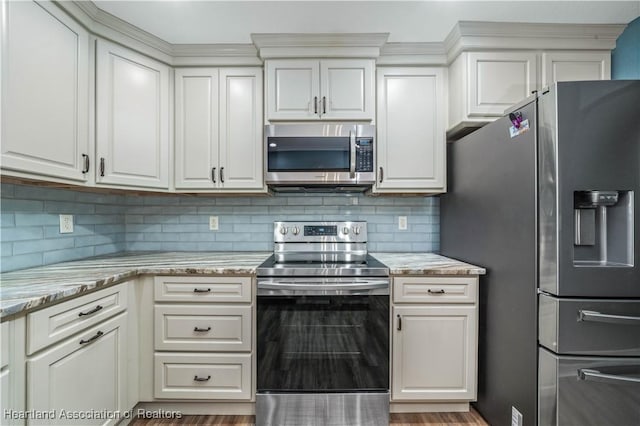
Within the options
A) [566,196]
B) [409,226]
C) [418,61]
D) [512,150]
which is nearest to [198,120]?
[418,61]

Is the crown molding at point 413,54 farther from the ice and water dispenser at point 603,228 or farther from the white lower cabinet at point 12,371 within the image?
the white lower cabinet at point 12,371

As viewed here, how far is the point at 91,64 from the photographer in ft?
5.86

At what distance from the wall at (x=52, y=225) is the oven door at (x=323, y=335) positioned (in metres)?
1.25

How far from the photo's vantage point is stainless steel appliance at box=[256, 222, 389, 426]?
5.79 feet

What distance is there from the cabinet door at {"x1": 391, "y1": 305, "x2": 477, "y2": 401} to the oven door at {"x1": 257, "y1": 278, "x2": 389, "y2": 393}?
0.12 m

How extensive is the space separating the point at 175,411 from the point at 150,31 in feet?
7.60

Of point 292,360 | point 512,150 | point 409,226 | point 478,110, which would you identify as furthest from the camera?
point 409,226

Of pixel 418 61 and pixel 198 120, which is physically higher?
pixel 418 61

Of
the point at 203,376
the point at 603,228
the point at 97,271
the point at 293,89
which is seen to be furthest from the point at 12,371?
the point at 603,228

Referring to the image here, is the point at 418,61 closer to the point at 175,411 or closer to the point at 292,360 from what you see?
the point at 292,360

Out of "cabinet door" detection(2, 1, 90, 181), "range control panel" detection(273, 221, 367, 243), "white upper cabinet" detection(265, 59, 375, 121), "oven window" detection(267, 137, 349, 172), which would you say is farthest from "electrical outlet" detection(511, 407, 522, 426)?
"cabinet door" detection(2, 1, 90, 181)

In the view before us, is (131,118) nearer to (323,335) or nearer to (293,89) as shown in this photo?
(293,89)

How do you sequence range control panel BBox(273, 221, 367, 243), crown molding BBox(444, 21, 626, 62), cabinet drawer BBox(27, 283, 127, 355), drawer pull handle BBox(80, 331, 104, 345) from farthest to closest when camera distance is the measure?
range control panel BBox(273, 221, 367, 243), crown molding BBox(444, 21, 626, 62), drawer pull handle BBox(80, 331, 104, 345), cabinet drawer BBox(27, 283, 127, 355)

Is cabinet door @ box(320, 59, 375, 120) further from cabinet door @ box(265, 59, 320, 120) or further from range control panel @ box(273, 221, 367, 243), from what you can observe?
range control panel @ box(273, 221, 367, 243)
